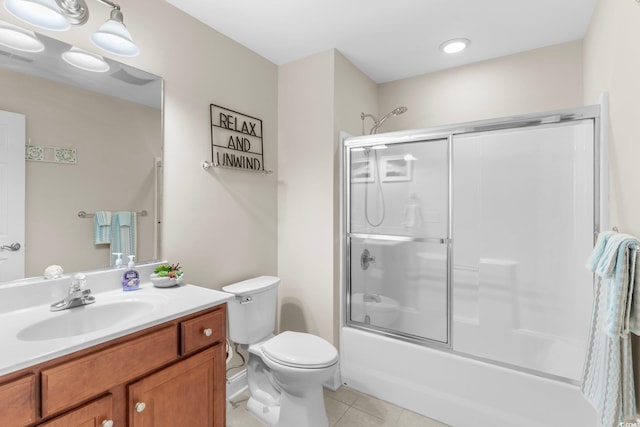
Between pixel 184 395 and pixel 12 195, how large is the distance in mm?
1090

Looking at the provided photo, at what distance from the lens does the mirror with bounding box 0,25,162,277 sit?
1.30 metres

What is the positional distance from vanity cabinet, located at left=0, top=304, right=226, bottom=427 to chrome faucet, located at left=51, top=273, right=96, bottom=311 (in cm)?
39

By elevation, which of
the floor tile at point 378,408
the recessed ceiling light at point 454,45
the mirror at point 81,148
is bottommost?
the floor tile at point 378,408

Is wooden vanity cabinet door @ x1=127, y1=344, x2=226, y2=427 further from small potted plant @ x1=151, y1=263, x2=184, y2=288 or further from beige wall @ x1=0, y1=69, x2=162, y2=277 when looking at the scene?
beige wall @ x1=0, y1=69, x2=162, y2=277

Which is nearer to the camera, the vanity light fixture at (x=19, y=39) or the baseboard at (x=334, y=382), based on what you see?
the vanity light fixture at (x=19, y=39)

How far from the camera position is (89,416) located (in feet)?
3.28

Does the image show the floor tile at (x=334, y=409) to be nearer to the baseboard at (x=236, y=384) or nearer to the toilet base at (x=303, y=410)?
the toilet base at (x=303, y=410)

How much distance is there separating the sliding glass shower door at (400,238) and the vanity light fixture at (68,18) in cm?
152

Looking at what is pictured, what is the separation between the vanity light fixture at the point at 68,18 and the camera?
117 centimetres

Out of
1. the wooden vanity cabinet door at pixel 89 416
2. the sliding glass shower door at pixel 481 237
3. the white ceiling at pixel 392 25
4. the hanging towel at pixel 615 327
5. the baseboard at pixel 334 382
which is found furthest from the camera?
the baseboard at pixel 334 382

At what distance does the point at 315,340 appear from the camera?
1.92 m

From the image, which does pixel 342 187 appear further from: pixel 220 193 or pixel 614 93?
pixel 614 93

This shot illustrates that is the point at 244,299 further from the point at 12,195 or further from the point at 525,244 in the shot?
the point at 525,244

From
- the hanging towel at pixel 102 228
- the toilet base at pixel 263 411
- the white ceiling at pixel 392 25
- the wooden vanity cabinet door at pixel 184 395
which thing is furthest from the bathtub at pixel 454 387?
the white ceiling at pixel 392 25
